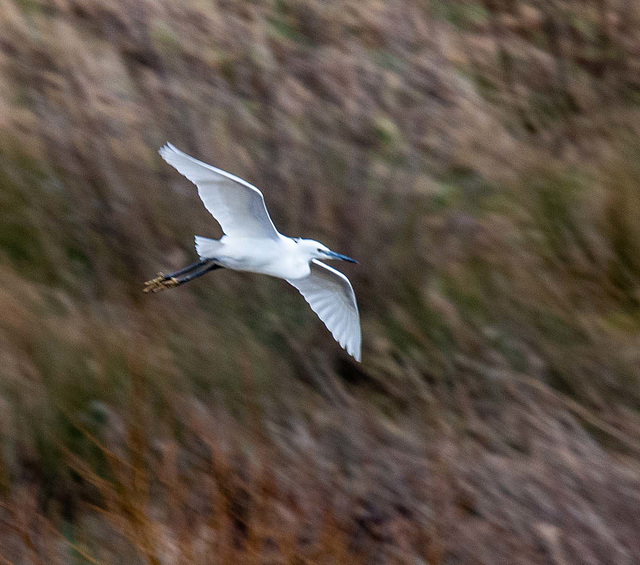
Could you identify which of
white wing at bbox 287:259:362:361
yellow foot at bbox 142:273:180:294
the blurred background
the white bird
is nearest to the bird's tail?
the white bird

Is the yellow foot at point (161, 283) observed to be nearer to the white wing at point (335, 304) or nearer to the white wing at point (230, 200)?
the white wing at point (230, 200)

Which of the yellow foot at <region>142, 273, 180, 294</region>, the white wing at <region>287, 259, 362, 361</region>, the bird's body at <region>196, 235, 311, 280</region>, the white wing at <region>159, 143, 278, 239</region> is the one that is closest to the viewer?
the white wing at <region>159, 143, 278, 239</region>

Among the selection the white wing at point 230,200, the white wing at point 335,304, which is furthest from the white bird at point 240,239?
the white wing at point 335,304

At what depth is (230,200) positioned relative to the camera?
2.73 m

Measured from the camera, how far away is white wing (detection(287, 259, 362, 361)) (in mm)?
3285

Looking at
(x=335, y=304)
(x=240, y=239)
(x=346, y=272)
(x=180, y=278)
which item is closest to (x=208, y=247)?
(x=240, y=239)

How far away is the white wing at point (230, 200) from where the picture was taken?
257 centimetres

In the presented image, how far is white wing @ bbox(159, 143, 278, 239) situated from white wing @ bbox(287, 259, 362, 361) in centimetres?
51

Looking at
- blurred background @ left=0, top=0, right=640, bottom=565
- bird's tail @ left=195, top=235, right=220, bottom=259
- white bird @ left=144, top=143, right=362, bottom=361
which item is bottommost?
blurred background @ left=0, top=0, right=640, bottom=565

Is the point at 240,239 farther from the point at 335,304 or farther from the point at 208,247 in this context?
the point at 335,304

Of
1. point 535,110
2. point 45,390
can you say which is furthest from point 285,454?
point 535,110

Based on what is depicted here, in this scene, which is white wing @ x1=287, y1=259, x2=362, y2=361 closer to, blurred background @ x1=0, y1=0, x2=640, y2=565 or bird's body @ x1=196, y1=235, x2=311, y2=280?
blurred background @ x1=0, y1=0, x2=640, y2=565

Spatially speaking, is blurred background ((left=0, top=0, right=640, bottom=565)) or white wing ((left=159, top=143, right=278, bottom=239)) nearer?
white wing ((left=159, top=143, right=278, bottom=239))

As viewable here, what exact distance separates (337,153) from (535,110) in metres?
1.84
